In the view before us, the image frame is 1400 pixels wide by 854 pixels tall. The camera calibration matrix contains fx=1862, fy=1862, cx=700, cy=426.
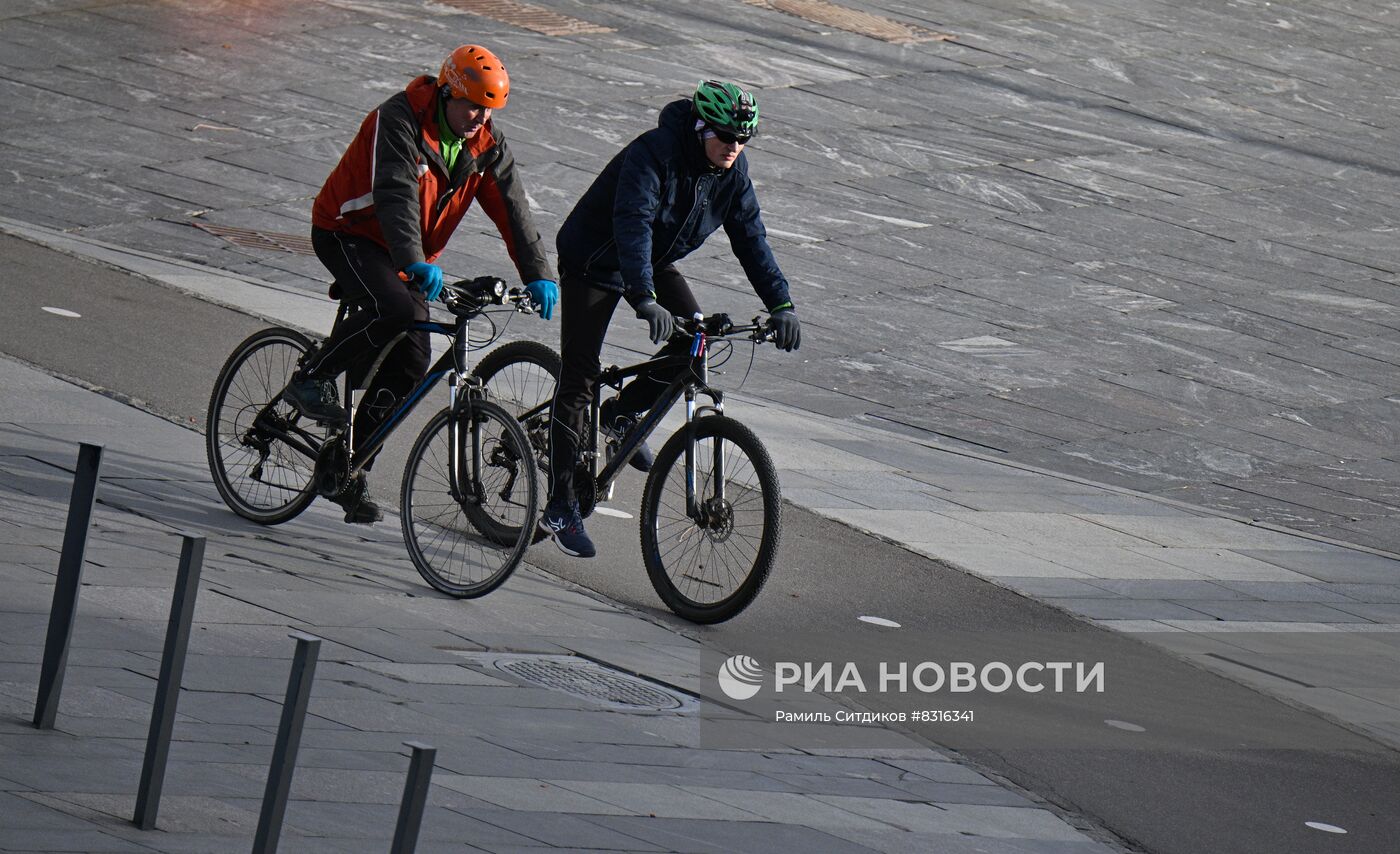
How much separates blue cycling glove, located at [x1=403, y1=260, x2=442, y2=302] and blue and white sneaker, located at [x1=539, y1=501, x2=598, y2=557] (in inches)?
42.8

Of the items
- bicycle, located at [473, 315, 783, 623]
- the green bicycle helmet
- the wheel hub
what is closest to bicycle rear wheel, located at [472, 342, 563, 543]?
bicycle, located at [473, 315, 783, 623]

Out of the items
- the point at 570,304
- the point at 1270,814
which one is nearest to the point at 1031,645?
the point at 1270,814

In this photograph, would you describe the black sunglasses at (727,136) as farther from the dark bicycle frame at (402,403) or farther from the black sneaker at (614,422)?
the black sneaker at (614,422)

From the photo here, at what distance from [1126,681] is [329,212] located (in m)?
3.64

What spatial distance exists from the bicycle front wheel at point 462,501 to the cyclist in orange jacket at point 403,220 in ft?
0.88

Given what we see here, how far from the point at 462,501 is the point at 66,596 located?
247 centimetres

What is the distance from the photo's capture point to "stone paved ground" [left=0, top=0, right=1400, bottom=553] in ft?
40.7

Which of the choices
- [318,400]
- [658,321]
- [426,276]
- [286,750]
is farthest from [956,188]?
[286,750]

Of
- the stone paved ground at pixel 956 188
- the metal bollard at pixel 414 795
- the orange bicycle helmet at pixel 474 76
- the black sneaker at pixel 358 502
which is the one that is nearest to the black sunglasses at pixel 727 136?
the orange bicycle helmet at pixel 474 76

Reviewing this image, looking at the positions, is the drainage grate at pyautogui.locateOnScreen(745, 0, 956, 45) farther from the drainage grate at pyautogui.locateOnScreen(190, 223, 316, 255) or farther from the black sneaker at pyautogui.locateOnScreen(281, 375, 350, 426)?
the black sneaker at pyautogui.locateOnScreen(281, 375, 350, 426)

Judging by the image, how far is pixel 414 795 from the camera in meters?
3.41

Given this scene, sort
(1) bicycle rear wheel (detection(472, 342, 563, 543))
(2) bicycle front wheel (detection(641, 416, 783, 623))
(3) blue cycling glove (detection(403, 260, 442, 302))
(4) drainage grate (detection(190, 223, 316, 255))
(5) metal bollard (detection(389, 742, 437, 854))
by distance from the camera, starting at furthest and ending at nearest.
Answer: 1. (4) drainage grate (detection(190, 223, 316, 255))
2. (1) bicycle rear wheel (detection(472, 342, 563, 543))
3. (2) bicycle front wheel (detection(641, 416, 783, 623))
4. (3) blue cycling glove (detection(403, 260, 442, 302))
5. (5) metal bollard (detection(389, 742, 437, 854))

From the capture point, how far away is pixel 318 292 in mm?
12273

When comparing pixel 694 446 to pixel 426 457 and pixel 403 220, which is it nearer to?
pixel 426 457
